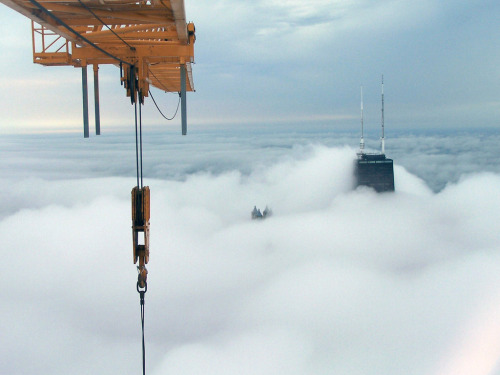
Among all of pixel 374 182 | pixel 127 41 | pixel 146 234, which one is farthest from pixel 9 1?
pixel 374 182

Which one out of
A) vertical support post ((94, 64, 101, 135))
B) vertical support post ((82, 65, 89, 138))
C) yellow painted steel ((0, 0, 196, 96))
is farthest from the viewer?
vertical support post ((94, 64, 101, 135))

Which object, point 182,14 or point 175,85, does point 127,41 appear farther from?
point 175,85

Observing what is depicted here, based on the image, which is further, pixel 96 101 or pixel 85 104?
pixel 96 101

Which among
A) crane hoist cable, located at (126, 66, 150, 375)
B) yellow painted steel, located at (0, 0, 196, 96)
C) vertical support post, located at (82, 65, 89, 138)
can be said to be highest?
yellow painted steel, located at (0, 0, 196, 96)

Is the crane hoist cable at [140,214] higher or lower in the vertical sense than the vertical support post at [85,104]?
lower

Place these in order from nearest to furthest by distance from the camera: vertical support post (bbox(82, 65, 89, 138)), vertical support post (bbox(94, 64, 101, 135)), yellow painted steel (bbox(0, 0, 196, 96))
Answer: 1. yellow painted steel (bbox(0, 0, 196, 96))
2. vertical support post (bbox(82, 65, 89, 138))
3. vertical support post (bbox(94, 64, 101, 135))

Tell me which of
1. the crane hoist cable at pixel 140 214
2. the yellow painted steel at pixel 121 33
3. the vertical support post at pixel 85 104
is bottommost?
→ the crane hoist cable at pixel 140 214

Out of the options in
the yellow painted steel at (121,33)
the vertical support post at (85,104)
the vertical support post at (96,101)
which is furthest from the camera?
the vertical support post at (96,101)

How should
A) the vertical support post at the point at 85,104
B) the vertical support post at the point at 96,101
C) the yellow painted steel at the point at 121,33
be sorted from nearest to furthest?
the yellow painted steel at the point at 121,33
the vertical support post at the point at 85,104
the vertical support post at the point at 96,101

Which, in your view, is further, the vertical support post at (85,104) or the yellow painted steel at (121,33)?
the vertical support post at (85,104)
